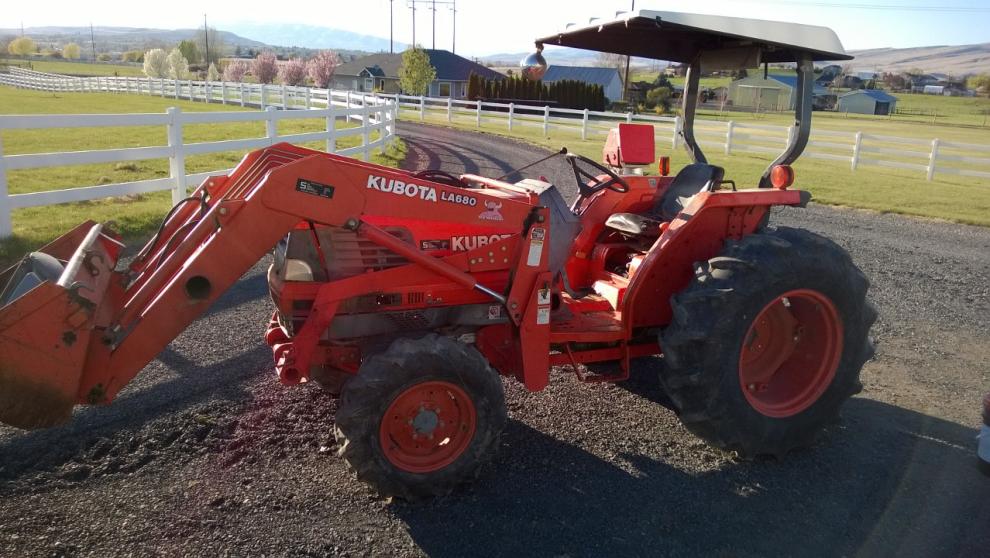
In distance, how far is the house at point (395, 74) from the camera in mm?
67500

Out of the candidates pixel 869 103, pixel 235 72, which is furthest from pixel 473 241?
pixel 869 103

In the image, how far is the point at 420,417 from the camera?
11.4ft

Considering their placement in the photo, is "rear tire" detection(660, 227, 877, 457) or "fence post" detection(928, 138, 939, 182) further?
"fence post" detection(928, 138, 939, 182)

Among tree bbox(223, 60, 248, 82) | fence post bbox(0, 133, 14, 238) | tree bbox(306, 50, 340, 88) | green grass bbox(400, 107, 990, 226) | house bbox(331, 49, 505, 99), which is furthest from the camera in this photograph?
tree bbox(306, 50, 340, 88)

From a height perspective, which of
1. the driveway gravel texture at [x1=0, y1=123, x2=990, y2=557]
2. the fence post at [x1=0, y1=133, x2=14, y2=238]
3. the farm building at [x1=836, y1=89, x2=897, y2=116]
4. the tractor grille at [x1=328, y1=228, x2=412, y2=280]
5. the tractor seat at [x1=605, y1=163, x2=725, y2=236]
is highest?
the farm building at [x1=836, y1=89, x2=897, y2=116]

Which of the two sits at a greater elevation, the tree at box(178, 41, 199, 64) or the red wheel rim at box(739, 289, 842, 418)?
the tree at box(178, 41, 199, 64)

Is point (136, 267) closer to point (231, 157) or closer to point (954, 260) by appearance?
point (954, 260)

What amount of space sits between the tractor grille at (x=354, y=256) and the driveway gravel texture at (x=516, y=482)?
1005 mm

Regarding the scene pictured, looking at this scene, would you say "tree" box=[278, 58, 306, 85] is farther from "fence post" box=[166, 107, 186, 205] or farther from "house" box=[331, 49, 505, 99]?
"fence post" box=[166, 107, 186, 205]

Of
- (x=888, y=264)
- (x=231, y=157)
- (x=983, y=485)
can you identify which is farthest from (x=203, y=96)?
(x=983, y=485)

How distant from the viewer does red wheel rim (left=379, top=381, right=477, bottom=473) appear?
346 cm

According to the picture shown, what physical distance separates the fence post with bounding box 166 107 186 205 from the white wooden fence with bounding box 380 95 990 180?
48.1 feet

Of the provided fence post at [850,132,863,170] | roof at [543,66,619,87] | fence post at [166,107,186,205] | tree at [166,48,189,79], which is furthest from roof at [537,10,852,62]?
roof at [543,66,619,87]

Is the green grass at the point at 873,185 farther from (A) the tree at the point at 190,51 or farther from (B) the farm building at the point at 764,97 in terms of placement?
(A) the tree at the point at 190,51
